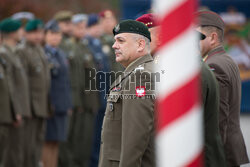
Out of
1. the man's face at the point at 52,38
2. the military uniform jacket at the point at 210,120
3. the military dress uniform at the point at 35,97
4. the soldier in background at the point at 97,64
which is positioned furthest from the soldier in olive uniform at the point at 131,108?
the soldier in background at the point at 97,64

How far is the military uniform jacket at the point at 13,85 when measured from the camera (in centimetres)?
930

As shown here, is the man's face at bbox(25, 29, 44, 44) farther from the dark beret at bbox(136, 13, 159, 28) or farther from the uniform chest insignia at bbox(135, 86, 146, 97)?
the uniform chest insignia at bbox(135, 86, 146, 97)

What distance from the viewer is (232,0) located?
1262 centimetres

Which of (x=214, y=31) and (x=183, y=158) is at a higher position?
(x=214, y=31)

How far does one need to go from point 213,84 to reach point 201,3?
800cm

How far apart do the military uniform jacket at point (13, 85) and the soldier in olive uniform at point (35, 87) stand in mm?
285

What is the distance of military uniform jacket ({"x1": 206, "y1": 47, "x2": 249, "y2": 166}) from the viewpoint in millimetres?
5480

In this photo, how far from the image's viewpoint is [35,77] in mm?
10055

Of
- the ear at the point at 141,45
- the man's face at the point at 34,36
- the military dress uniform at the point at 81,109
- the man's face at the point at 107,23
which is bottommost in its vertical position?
the military dress uniform at the point at 81,109

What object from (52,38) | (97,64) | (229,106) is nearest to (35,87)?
(52,38)

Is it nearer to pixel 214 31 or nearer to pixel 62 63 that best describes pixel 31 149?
→ pixel 62 63

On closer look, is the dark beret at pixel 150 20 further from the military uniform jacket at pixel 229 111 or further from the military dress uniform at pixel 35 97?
the military dress uniform at pixel 35 97

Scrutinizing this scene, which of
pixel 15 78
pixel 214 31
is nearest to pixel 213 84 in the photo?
pixel 214 31

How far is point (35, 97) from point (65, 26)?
2405 millimetres
